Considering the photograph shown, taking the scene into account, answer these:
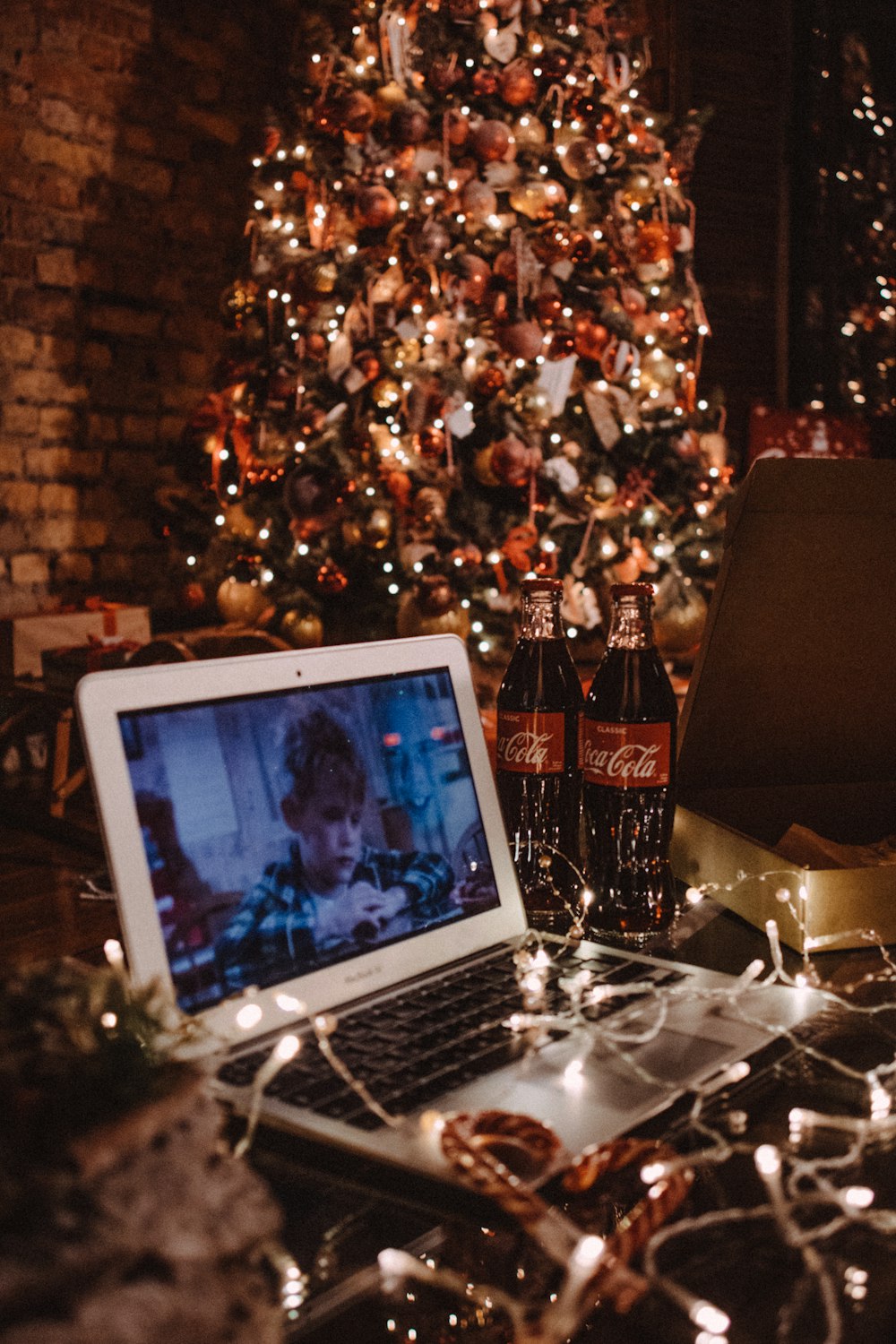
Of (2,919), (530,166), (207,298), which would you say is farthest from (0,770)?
(530,166)

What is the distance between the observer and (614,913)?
3.11 ft

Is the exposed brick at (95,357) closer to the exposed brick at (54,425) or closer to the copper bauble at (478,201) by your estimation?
the exposed brick at (54,425)

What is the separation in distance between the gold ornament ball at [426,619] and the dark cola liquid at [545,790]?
2.07 meters

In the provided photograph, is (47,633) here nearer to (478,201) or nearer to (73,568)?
(73,568)

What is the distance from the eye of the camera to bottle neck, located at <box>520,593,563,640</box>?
3.31ft

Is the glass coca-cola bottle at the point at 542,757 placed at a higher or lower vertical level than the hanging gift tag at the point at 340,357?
lower

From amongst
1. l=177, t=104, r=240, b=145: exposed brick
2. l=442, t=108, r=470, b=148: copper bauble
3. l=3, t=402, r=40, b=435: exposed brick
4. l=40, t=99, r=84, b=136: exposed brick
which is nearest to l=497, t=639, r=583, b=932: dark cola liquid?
l=442, t=108, r=470, b=148: copper bauble

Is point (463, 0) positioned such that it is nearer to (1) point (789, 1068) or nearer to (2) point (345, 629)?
(2) point (345, 629)

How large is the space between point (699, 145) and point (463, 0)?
1420 mm

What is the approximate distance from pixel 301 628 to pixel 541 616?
2.40 metres

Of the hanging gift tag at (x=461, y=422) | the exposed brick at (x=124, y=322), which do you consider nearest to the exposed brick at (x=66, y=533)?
the exposed brick at (x=124, y=322)

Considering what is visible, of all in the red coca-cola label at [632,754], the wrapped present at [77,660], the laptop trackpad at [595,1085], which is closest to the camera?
the laptop trackpad at [595,1085]

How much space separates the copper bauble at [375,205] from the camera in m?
3.16

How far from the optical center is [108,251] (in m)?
3.71
